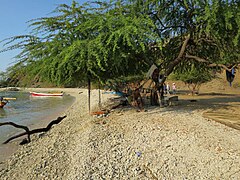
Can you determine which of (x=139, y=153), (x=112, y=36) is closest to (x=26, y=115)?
(x=112, y=36)

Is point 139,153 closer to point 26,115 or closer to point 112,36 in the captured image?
point 112,36

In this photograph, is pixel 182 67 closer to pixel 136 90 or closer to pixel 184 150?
pixel 136 90

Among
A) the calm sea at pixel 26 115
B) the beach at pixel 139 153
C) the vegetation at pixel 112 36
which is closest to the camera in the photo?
the beach at pixel 139 153

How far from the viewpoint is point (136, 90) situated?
12.6 meters

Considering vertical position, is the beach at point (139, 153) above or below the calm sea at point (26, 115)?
above

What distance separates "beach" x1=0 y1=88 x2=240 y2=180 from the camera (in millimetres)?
5496

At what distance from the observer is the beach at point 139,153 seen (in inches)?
216

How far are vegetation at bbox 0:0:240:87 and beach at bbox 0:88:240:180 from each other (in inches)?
112

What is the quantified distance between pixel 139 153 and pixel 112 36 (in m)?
4.91

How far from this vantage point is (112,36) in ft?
30.8

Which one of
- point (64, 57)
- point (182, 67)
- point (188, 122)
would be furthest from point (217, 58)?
point (64, 57)

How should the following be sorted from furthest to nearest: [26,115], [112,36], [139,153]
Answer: [26,115] < [112,36] < [139,153]

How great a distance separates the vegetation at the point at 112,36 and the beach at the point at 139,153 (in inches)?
112

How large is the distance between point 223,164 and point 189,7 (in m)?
8.27
